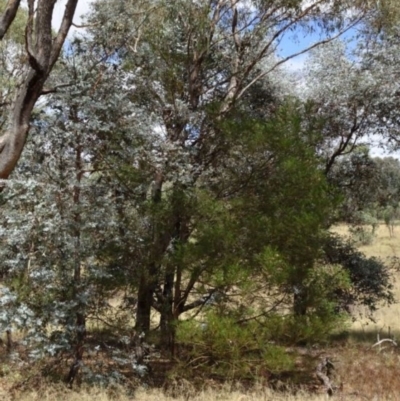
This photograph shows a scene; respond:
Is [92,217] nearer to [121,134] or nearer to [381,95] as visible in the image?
[121,134]

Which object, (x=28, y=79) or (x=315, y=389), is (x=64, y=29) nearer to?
(x=28, y=79)

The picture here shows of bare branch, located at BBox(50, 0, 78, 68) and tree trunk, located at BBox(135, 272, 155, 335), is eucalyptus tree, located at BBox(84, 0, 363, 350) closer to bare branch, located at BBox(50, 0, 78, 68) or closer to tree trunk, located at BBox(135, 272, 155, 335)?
tree trunk, located at BBox(135, 272, 155, 335)

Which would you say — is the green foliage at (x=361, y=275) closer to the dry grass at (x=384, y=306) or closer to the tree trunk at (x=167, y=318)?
the dry grass at (x=384, y=306)

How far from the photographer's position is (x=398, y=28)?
11.4 meters

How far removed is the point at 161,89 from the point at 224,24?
2708mm

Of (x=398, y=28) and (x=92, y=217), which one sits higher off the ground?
(x=398, y=28)

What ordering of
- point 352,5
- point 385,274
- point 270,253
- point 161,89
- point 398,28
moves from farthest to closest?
point 385,274, point 398,28, point 352,5, point 161,89, point 270,253

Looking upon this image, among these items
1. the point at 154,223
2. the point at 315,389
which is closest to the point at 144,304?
the point at 154,223

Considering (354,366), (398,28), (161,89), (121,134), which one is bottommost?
(354,366)

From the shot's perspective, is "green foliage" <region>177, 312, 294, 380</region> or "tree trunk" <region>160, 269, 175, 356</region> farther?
"tree trunk" <region>160, 269, 175, 356</region>

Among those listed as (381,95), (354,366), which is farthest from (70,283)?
(381,95)

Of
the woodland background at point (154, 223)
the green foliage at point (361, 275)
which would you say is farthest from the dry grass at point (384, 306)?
the woodland background at point (154, 223)

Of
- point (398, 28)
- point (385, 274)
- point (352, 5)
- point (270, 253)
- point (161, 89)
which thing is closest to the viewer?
point (270, 253)

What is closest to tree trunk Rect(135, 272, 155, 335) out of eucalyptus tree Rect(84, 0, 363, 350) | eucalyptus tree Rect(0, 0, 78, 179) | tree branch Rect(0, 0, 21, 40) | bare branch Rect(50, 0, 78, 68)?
eucalyptus tree Rect(84, 0, 363, 350)
